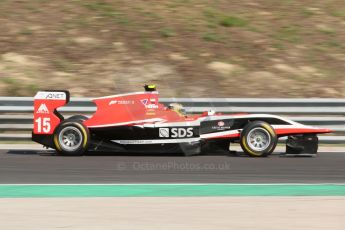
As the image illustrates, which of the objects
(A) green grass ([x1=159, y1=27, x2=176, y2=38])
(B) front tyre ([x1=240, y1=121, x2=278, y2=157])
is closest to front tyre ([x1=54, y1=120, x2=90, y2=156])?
(B) front tyre ([x1=240, y1=121, x2=278, y2=157])

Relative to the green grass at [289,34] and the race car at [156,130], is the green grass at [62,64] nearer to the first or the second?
the race car at [156,130]

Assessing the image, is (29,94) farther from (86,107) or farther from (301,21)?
(301,21)

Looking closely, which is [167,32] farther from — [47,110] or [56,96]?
[47,110]

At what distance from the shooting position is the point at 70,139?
11094mm

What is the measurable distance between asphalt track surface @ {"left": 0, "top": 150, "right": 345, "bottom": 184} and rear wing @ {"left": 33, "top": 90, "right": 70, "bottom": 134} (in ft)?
1.42

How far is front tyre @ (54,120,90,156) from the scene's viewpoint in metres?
11.0

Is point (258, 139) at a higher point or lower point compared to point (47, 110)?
lower

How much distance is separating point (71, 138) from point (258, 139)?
9.41 feet

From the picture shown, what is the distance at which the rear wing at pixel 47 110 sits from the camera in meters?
11.2

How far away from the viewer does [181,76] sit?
1552cm

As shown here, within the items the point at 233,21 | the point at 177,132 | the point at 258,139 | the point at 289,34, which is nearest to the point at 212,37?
the point at 233,21

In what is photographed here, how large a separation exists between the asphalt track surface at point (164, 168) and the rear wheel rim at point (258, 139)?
20 centimetres
